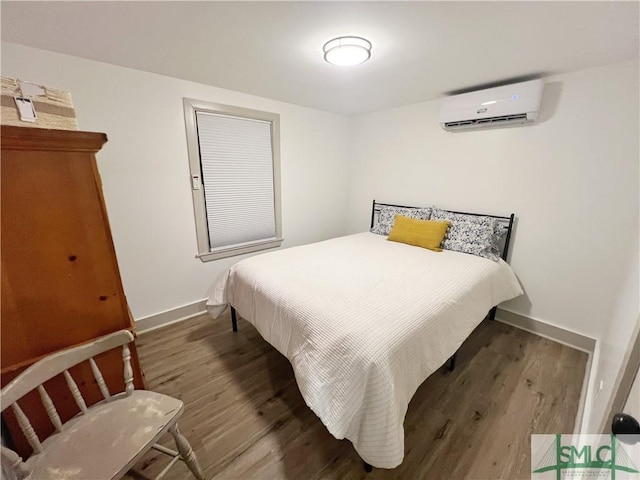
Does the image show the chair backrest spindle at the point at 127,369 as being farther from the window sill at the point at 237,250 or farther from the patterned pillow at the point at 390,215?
the patterned pillow at the point at 390,215

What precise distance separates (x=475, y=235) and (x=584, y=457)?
1661 millimetres

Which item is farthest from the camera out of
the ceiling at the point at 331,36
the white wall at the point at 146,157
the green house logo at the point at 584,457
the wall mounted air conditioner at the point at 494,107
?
the wall mounted air conditioner at the point at 494,107

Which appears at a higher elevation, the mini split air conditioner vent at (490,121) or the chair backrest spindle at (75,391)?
the mini split air conditioner vent at (490,121)

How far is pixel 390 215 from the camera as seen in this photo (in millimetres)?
3197

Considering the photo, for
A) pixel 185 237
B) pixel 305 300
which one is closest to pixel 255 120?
pixel 185 237

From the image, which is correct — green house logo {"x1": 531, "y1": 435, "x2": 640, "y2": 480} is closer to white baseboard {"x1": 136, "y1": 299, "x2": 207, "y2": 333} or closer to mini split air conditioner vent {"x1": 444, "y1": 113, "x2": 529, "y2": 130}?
mini split air conditioner vent {"x1": 444, "y1": 113, "x2": 529, "y2": 130}

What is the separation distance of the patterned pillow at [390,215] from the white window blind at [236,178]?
Result: 134 centimetres

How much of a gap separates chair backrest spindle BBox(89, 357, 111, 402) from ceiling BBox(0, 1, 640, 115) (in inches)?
65.0

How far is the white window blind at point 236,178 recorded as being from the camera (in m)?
2.56

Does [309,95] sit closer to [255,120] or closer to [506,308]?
[255,120]

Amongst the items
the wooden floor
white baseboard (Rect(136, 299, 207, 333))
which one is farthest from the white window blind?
the wooden floor

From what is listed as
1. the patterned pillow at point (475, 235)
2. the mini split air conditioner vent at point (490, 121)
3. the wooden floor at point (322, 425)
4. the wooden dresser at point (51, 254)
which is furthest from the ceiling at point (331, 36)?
the wooden floor at point (322, 425)

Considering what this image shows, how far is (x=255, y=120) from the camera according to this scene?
279cm

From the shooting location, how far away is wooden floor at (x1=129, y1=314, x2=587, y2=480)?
4.35 feet
